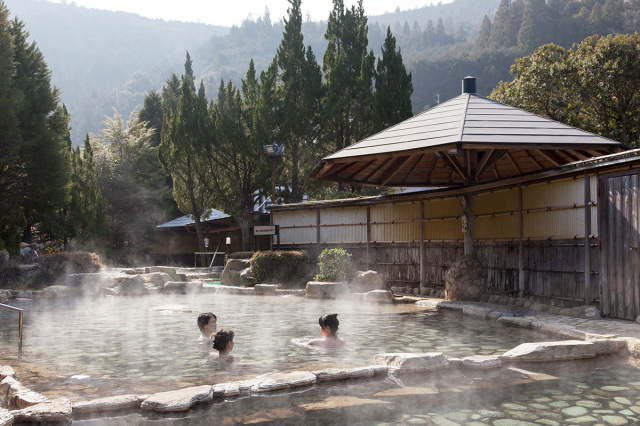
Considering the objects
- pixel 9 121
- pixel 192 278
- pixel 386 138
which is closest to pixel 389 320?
pixel 386 138

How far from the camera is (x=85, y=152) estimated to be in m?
28.3

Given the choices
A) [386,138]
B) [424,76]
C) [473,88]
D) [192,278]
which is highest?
[424,76]

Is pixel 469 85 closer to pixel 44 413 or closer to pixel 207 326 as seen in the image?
pixel 207 326

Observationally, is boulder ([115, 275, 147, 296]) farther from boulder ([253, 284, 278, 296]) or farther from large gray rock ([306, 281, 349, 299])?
large gray rock ([306, 281, 349, 299])

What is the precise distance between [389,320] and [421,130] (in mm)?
3853

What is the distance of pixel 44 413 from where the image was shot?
13.1 feet

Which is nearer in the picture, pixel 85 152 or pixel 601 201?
pixel 601 201

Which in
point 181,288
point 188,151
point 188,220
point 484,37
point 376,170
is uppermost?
point 484,37

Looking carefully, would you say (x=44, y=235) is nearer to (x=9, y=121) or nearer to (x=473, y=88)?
(x=9, y=121)

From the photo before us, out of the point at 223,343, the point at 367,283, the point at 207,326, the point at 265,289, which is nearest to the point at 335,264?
the point at 367,283

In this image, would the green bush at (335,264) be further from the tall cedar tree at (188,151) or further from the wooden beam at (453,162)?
the tall cedar tree at (188,151)

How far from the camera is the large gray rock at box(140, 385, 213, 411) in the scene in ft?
14.2

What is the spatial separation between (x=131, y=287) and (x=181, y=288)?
1504mm

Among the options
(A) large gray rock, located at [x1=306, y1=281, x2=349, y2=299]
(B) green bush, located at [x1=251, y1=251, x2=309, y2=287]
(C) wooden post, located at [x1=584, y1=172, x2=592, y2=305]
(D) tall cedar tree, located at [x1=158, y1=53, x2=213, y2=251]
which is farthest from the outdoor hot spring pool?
(D) tall cedar tree, located at [x1=158, y1=53, x2=213, y2=251]
